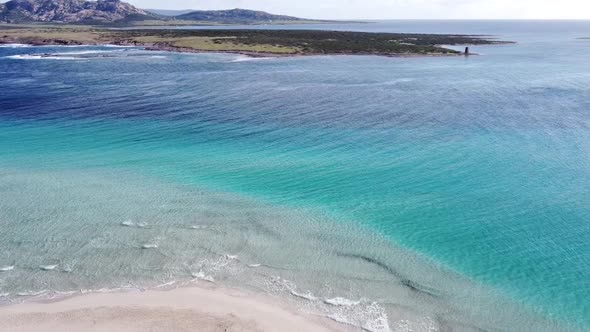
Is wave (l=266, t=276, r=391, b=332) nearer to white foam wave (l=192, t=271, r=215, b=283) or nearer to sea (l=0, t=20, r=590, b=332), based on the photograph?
sea (l=0, t=20, r=590, b=332)

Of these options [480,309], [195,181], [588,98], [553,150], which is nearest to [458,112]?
[553,150]

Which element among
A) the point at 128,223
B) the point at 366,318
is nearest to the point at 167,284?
the point at 128,223

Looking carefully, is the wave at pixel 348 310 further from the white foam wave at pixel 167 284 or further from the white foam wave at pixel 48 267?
the white foam wave at pixel 48 267

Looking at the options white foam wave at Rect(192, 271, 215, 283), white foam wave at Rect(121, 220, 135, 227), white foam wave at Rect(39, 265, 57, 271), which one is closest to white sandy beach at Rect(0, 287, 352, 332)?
white foam wave at Rect(192, 271, 215, 283)

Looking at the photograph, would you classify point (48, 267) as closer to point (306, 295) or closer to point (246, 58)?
point (306, 295)

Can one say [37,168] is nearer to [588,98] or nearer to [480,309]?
[480,309]
